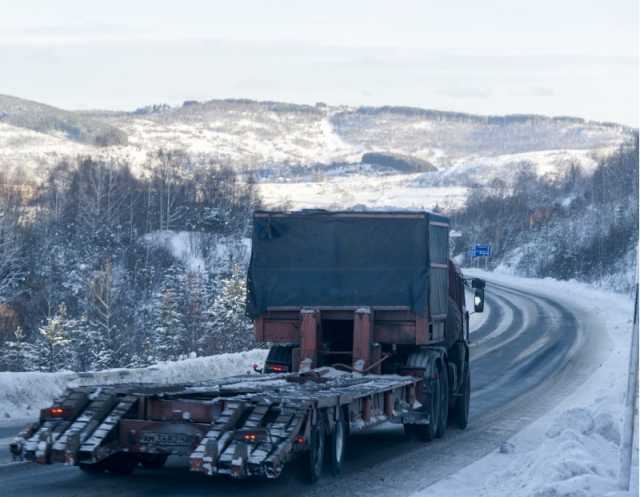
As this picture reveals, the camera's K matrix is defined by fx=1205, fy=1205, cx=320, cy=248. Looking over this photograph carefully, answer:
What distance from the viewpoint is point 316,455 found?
38.8ft

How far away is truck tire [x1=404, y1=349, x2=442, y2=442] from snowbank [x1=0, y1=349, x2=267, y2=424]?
5.26 meters

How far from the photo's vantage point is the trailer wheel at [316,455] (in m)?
11.6

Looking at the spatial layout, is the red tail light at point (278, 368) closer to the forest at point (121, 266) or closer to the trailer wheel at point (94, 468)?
the trailer wheel at point (94, 468)

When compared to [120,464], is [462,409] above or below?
below

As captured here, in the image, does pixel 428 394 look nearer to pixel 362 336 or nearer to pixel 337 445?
pixel 362 336

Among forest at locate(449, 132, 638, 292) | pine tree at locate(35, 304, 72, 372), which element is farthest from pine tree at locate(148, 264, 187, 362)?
forest at locate(449, 132, 638, 292)

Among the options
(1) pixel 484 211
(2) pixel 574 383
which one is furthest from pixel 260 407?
(1) pixel 484 211

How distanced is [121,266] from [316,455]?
7888cm

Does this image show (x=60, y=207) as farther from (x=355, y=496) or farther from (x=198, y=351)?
(x=355, y=496)

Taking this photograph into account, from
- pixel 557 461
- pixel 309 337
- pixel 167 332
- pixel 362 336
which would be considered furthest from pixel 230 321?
pixel 557 461

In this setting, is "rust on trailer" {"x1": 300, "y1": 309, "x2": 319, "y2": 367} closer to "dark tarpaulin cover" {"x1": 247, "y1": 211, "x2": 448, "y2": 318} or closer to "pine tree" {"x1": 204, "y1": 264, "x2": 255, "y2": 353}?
"dark tarpaulin cover" {"x1": 247, "y1": 211, "x2": 448, "y2": 318}

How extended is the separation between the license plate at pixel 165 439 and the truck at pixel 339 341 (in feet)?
0.35

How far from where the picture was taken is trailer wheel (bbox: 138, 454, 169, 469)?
1268 cm

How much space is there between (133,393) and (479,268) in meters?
104
